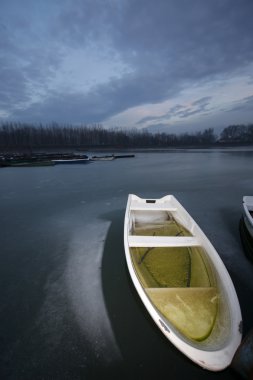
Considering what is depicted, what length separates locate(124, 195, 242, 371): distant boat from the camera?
1.90 m

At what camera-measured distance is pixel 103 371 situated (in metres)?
2.09

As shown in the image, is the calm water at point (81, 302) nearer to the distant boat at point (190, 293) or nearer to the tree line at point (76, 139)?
the distant boat at point (190, 293)

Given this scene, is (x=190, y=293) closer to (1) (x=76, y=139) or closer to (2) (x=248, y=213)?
(2) (x=248, y=213)

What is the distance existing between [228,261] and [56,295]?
3424 mm

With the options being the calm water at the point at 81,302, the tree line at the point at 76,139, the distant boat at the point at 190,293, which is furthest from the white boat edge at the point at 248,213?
the tree line at the point at 76,139

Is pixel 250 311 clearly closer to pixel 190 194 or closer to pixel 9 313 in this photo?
pixel 9 313

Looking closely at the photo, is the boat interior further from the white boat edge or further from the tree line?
the tree line

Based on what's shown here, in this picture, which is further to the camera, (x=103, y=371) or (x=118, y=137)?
(x=118, y=137)

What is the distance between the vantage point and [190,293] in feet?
8.43

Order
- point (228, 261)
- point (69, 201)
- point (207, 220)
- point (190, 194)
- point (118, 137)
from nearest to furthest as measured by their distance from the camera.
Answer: point (228, 261) → point (207, 220) → point (69, 201) → point (190, 194) → point (118, 137)

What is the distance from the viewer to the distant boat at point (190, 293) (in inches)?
74.8

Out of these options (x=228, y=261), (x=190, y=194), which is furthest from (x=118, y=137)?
(x=228, y=261)

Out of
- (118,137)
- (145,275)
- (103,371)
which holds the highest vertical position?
(118,137)

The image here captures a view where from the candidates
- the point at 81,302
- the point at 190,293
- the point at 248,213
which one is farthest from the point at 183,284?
the point at 248,213
